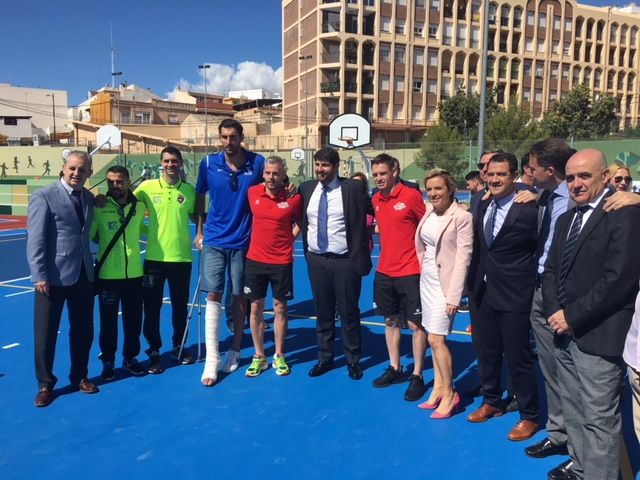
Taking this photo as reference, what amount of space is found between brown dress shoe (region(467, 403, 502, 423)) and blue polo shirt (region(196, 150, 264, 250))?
2544mm

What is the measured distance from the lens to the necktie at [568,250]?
3013mm

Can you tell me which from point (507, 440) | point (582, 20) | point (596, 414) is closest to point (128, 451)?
point (507, 440)

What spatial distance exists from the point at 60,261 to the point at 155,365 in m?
1.44

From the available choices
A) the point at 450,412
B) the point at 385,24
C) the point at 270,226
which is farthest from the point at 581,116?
the point at 450,412

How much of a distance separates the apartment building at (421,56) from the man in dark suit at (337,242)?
156 feet

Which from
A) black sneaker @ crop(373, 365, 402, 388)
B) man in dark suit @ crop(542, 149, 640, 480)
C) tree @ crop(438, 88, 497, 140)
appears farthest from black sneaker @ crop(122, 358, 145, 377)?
tree @ crop(438, 88, 497, 140)

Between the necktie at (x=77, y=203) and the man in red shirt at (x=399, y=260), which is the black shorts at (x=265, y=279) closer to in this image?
the man in red shirt at (x=399, y=260)

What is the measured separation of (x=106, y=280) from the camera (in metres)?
4.83

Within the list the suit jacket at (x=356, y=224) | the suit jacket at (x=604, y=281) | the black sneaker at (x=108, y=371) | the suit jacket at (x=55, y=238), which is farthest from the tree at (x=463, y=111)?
the suit jacket at (x=604, y=281)

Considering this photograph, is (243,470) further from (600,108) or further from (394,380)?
(600,108)

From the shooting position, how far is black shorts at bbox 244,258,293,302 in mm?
4957

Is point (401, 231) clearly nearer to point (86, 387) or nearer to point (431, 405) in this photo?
point (431, 405)

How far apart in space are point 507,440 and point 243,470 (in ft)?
6.34

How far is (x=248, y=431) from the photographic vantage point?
3.98m
